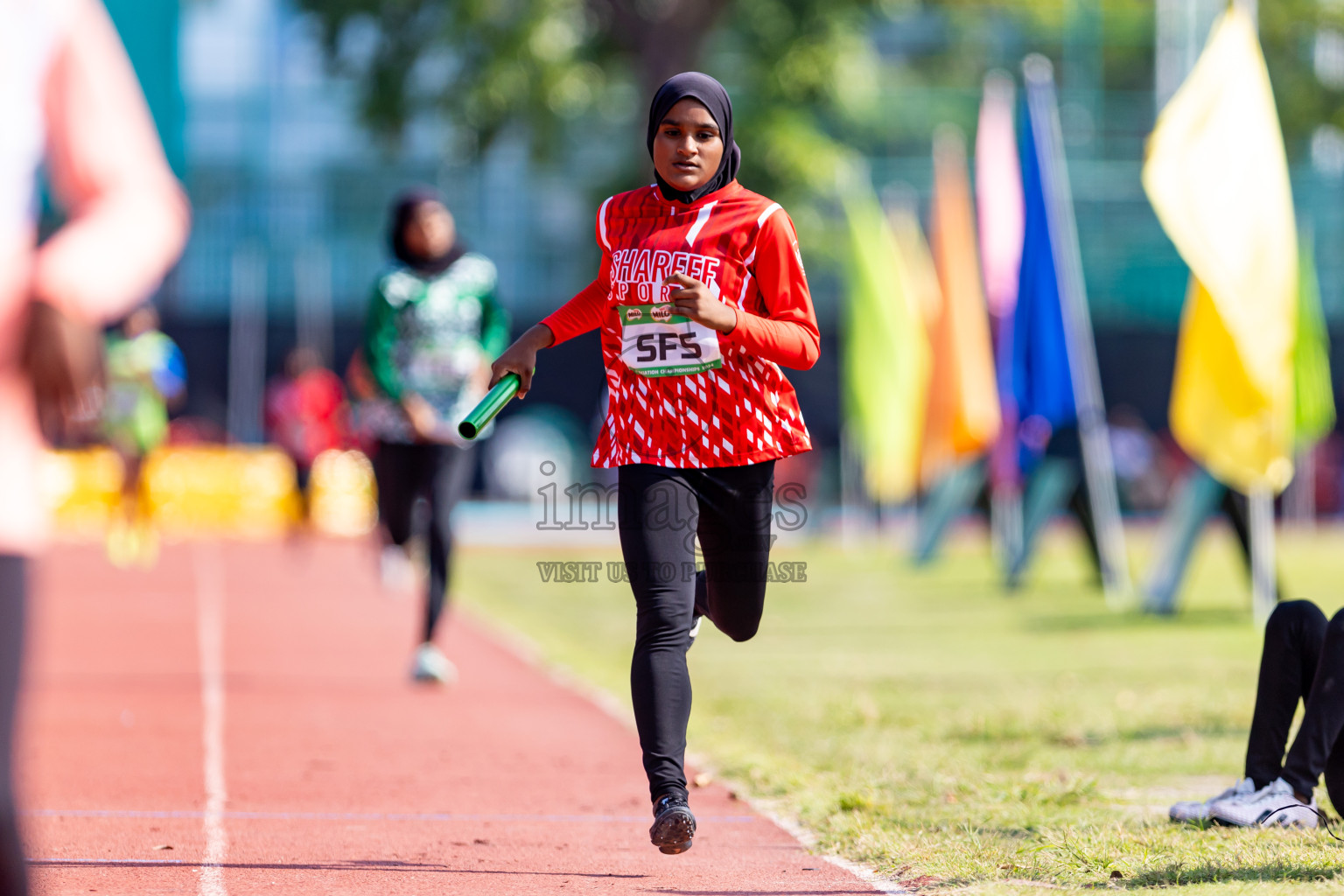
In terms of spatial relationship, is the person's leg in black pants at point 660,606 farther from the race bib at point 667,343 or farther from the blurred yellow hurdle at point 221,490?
the blurred yellow hurdle at point 221,490

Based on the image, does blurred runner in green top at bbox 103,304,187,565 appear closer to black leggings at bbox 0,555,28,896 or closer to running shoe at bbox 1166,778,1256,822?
running shoe at bbox 1166,778,1256,822

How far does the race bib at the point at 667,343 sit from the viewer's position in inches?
190

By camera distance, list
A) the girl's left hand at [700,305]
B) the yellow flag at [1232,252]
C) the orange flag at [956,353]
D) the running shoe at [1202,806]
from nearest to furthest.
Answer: the girl's left hand at [700,305]
the running shoe at [1202,806]
the yellow flag at [1232,252]
the orange flag at [956,353]

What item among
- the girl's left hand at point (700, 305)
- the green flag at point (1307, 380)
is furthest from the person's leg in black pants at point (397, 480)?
the green flag at point (1307, 380)

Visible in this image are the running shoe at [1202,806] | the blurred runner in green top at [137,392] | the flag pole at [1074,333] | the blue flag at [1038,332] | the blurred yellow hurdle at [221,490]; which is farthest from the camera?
the blurred yellow hurdle at [221,490]

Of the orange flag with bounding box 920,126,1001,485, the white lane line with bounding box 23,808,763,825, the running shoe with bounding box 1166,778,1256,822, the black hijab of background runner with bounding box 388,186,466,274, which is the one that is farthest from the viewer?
the orange flag with bounding box 920,126,1001,485

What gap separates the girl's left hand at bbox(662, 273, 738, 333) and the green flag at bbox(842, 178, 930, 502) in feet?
60.0

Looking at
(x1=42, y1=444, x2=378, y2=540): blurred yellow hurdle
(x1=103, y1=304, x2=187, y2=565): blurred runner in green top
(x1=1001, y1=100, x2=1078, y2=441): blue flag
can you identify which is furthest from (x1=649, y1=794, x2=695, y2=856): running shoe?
(x1=42, y1=444, x2=378, y2=540): blurred yellow hurdle

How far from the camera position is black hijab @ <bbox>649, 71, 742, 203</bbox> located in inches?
188

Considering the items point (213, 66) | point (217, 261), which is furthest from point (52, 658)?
point (213, 66)

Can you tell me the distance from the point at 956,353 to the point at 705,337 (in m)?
15.5

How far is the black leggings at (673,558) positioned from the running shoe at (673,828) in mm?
64

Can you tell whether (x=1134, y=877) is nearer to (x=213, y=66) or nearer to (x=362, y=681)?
(x=362, y=681)

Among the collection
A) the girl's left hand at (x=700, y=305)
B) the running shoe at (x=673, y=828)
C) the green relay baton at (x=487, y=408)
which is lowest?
the running shoe at (x=673, y=828)
